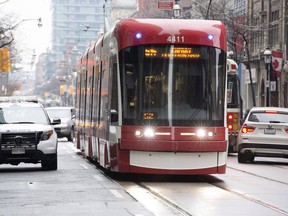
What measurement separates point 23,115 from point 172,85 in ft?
21.2

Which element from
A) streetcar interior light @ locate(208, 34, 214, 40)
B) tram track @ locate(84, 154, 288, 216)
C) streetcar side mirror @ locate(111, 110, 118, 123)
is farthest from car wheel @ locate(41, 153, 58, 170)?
streetcar interior light @ locate(208, 34, 214, 40)

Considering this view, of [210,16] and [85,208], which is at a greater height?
[210,16]

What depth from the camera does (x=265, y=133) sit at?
26906mm

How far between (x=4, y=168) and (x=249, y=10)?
44.8 m

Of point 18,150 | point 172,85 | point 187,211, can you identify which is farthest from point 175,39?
point 187,211

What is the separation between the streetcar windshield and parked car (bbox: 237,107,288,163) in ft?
26.0

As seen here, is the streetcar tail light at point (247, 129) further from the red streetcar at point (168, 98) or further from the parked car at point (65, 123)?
the parked car at point (65, 123)

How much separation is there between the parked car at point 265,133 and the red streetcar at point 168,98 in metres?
7.87

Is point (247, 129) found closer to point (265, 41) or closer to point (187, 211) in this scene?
point (187, 211)

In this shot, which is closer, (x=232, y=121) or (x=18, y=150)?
(x=18, y=150)

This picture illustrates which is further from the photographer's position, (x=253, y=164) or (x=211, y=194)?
(x=253, y=164)

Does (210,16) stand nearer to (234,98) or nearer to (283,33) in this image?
(283,33)

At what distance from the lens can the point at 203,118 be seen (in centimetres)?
1891

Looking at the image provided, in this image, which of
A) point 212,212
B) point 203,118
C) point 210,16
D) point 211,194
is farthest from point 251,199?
point 210,16
